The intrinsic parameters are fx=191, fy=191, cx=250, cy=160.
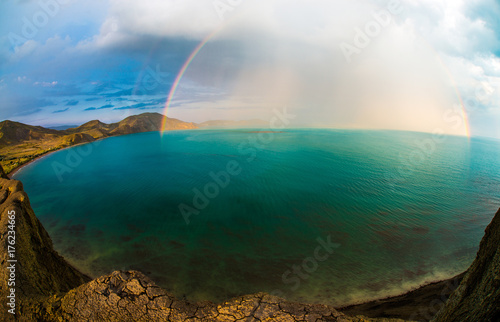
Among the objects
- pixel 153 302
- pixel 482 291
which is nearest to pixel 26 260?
pixel 153 302

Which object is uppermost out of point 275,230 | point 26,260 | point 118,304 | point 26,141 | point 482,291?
point 26,141

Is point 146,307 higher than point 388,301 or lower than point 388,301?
higher

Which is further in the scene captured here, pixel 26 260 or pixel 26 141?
pixel 26 141

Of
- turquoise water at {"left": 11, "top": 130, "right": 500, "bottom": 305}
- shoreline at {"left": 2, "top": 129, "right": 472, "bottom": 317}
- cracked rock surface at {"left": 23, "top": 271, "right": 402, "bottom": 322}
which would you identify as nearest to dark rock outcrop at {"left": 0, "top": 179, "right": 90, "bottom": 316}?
cracked rock surface at {"left": 23, "top": 271, "right": 402, "bottom": 322}

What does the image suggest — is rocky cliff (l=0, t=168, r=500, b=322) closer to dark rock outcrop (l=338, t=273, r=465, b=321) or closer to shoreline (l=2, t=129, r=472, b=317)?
dark rock outcrop (l=338, t=273, r=465, b=321)

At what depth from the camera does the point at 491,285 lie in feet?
11.1

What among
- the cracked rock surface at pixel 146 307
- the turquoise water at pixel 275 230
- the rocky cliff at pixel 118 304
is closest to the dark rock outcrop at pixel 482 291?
the cracked rock surface at pixel 146 307

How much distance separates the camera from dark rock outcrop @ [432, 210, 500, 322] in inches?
126

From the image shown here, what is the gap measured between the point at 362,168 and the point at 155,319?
40.2 metres

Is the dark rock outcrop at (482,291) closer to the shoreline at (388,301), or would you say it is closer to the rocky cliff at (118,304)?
the rocky cliff at (118,304)

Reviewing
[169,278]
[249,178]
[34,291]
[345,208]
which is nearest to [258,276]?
[169,278]

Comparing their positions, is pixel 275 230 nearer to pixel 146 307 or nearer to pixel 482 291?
pixel 146 307

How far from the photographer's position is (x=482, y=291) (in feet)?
11.5

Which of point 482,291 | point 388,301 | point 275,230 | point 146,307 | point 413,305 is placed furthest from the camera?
point 275,230
